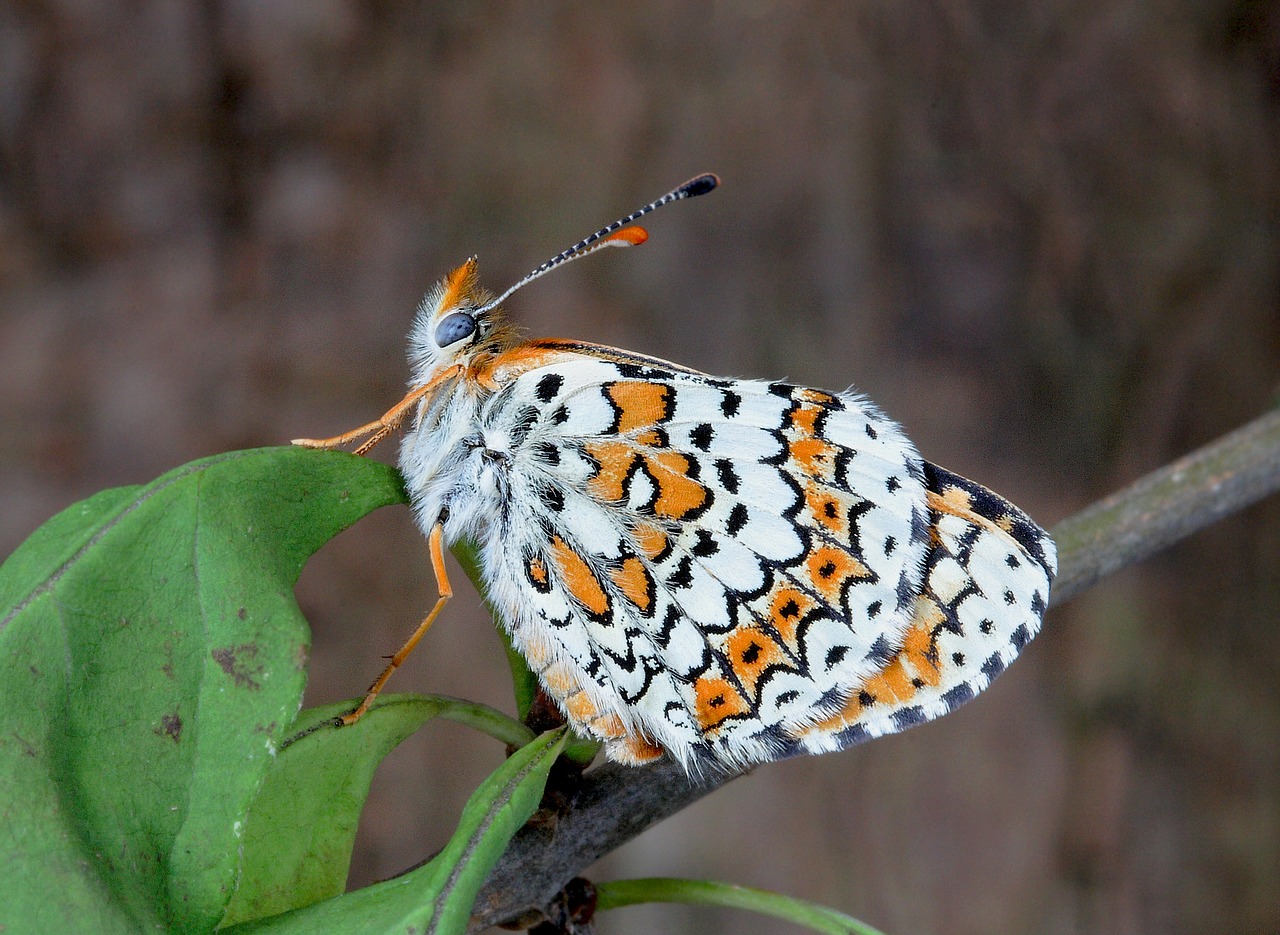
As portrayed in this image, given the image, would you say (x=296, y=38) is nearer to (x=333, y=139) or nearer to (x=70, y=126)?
(x=333, y=139)

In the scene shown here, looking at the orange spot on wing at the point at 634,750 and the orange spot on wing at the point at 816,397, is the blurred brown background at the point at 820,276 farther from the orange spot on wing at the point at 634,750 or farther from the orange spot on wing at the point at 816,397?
the orange spot on wing at the point at 634,750

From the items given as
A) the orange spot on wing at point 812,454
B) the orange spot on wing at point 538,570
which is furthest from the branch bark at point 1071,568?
the orange spot on wing at point 812,454

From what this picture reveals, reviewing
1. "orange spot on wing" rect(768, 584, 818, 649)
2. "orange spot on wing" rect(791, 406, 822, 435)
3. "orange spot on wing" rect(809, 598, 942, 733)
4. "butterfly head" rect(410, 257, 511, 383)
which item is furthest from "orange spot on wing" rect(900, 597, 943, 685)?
"butterfly head" rect(410, 257, 511, 383)

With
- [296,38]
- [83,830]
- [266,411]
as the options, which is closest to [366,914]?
[83,830]

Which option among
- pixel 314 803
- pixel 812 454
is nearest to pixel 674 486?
pixel 812 454

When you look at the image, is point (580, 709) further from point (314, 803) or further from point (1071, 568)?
point (1071, 568)

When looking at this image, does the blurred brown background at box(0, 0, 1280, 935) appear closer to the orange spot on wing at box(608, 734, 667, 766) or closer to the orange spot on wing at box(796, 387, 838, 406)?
the orange spot on wing at box(796, 387, 838, 406)

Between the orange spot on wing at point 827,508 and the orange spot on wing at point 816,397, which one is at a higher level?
the orange spot on wing at point 816,397
